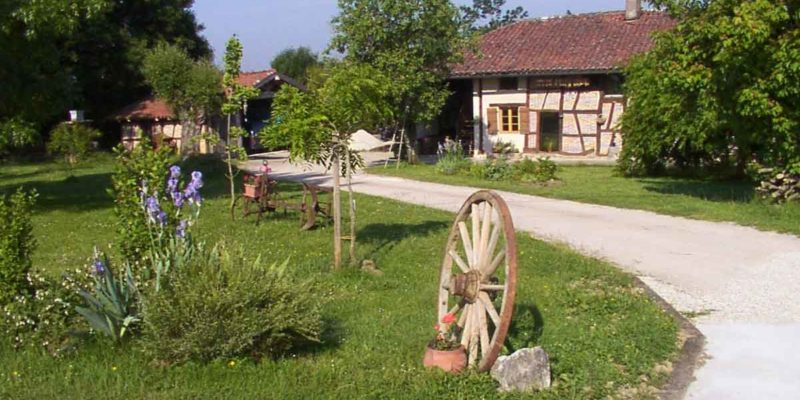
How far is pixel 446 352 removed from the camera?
611cm

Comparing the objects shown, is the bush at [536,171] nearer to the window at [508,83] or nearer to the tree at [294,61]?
the window at [508,83]

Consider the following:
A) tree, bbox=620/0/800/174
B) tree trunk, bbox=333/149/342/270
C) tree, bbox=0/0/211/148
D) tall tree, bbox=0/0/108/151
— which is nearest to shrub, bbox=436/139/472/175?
tree, bbox=620/0/800/174

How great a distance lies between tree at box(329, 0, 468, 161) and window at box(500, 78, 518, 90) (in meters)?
4.45

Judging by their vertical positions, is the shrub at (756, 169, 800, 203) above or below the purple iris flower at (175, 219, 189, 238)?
below

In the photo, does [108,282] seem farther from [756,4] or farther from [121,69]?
[121,69]

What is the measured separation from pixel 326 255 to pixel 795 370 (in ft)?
20.1

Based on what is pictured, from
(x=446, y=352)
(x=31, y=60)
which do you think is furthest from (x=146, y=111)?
(x=446, y=352)

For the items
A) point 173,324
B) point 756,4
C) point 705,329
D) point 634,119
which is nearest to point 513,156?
point 634,119

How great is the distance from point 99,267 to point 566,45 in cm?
2589

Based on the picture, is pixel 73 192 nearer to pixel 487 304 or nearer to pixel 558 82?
pixel 558 82

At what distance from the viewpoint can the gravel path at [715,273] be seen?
6312 millimetres

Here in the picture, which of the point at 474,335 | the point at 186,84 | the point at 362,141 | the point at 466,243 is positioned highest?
the point at 186,84

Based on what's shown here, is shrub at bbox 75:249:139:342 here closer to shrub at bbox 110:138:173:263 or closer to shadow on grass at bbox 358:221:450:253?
shrub at bbox 110:138:173:263

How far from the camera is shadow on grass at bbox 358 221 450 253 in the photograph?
39.2 feet
